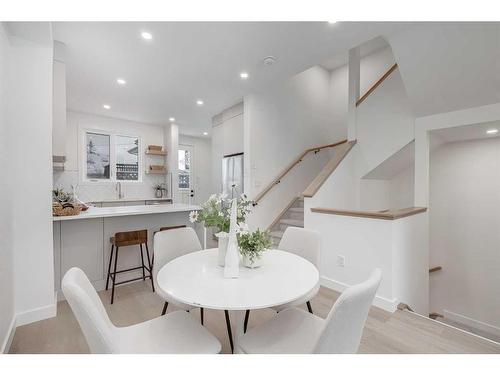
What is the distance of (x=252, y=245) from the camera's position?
1445 millimetres

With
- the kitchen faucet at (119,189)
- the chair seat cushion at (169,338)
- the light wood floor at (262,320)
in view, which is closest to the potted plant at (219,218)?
the chair seat cushion at (169,338)

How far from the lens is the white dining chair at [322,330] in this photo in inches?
34.1

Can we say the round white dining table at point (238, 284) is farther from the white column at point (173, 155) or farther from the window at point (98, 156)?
the window at point (98, 156)

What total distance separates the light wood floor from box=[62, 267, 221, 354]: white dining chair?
0.66 metres

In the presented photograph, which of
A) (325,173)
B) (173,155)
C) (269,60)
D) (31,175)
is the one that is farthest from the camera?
(173,155)

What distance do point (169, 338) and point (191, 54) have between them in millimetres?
2834

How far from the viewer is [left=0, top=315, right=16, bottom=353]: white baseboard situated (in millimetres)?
1667

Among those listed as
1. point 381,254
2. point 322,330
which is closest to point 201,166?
point 381,254

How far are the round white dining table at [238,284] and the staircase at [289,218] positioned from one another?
8.23 ft

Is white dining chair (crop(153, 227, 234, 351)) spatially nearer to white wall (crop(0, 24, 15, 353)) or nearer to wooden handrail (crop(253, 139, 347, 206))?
white wall (crop(0, 24, 15, 353))

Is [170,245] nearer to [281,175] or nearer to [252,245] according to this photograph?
[252,245]

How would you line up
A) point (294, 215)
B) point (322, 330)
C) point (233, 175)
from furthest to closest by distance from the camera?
point (233, 175) → point (294, 215) → point (322, 330)
